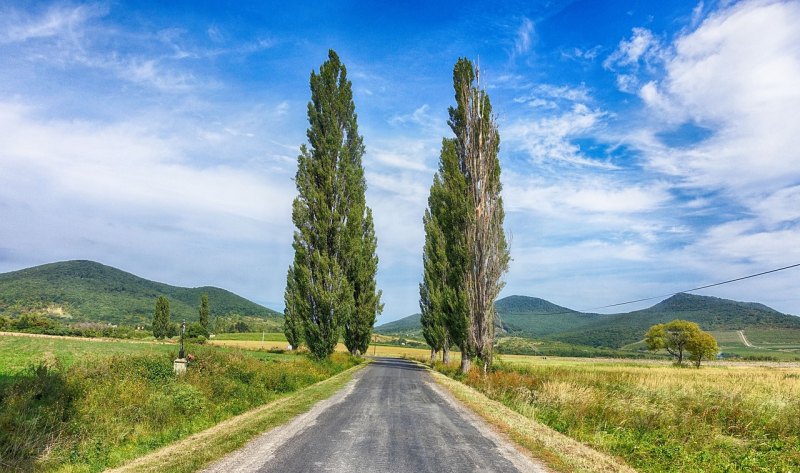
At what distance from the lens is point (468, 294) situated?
28156mm

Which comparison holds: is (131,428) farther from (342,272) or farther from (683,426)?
(342,272)

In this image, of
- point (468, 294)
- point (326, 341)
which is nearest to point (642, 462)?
point (468, 294)

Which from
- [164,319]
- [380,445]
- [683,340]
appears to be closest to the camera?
[380,445]

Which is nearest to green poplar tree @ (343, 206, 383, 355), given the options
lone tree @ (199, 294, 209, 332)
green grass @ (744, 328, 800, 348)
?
lone tree @ (199, 294, 209, 332)

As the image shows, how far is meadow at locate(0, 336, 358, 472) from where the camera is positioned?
8.16 m

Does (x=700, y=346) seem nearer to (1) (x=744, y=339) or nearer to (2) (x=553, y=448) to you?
(2) (x=553, y=448)

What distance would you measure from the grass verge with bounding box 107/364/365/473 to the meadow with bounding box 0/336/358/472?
576mm

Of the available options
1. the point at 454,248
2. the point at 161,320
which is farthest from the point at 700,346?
the point at 161,320

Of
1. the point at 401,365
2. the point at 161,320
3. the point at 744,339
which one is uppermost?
the point at 161,320

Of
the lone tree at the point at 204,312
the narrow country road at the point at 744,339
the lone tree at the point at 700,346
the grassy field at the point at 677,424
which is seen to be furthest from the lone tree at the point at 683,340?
the narrow country road at the point at 744,339

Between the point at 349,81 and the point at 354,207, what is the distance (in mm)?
10854

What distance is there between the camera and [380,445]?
8.71 meters

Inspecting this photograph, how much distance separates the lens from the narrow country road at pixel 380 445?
7.23m

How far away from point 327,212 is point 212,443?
23.8 m
